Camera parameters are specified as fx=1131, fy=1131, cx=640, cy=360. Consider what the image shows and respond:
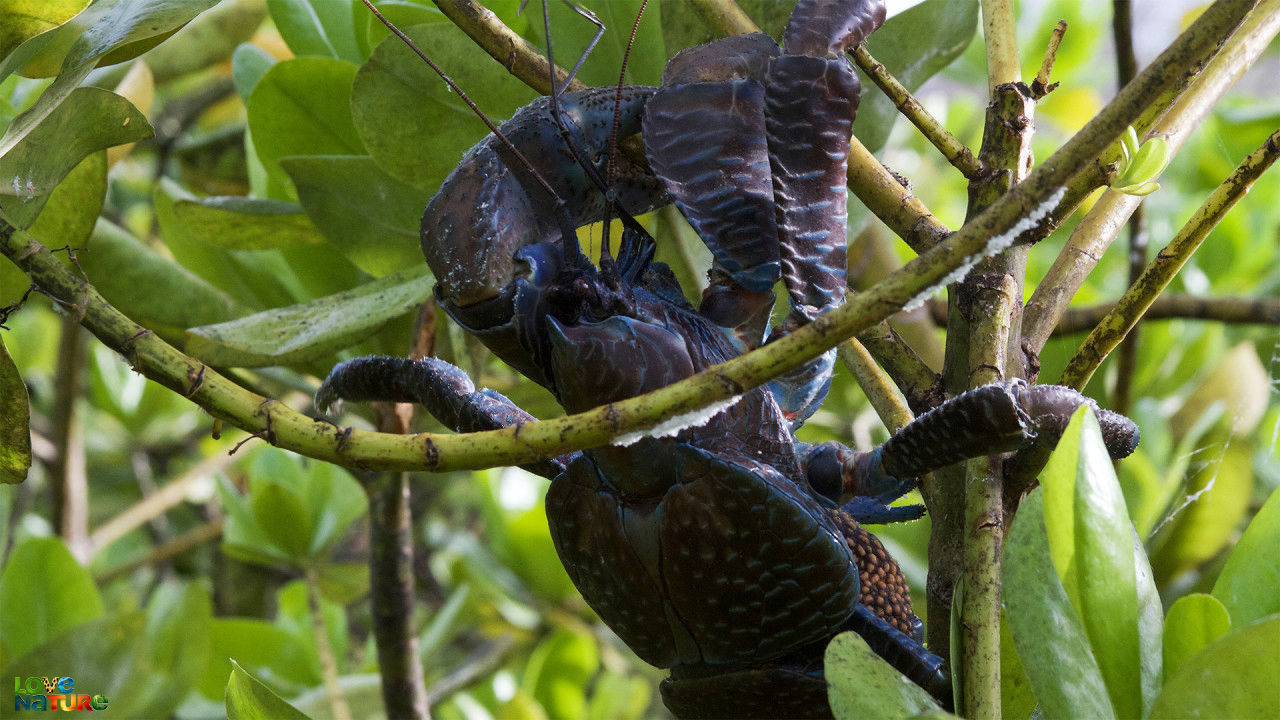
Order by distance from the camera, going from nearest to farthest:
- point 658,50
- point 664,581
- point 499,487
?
point 664,581 < point 658,50 < point 499,487

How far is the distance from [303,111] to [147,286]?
0.19 metres

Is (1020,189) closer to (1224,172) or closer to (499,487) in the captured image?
(499,487)

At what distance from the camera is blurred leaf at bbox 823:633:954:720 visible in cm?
45

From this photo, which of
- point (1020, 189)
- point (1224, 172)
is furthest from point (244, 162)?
point (1224, 172)

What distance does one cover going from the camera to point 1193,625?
1.58 ft

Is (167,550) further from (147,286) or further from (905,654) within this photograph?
(905,654)

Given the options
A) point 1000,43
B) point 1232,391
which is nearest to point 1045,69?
point 1000,43

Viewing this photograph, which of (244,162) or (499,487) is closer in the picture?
(244,162)

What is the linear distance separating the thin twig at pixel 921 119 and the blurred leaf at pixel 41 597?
0.86m

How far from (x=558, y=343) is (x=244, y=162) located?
3.40 feet

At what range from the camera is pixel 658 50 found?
2.59 feet

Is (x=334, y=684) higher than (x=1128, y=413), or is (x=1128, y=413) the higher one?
(x=1128, y=413)

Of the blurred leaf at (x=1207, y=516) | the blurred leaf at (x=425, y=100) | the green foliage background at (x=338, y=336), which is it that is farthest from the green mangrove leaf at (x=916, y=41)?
the blurred leaf at (x=1207, y=516)

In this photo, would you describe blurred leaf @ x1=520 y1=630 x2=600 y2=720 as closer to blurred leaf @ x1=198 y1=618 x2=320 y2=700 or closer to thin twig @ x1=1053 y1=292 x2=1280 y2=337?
blurred leaf @ x1=198 y1=618 x2=320 y2=700
